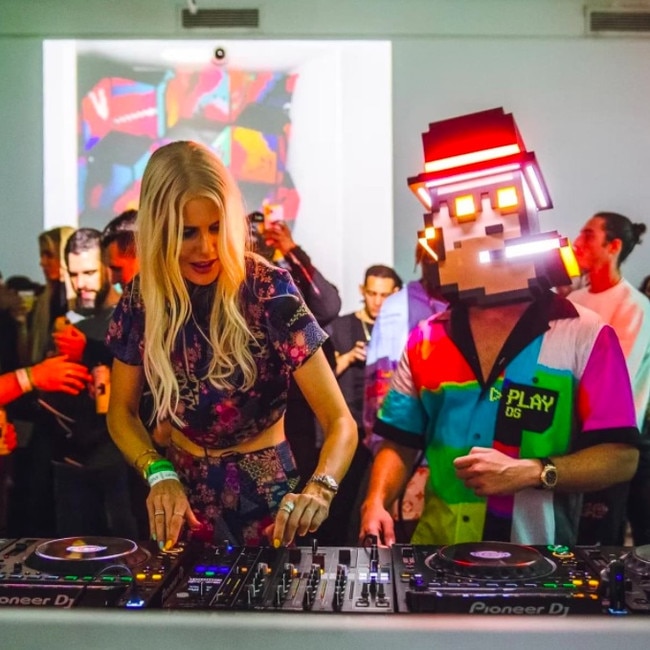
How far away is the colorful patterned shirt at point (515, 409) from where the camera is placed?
1.84 metres

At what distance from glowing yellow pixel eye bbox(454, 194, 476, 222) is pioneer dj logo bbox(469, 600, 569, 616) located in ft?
3.49

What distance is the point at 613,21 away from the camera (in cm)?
248

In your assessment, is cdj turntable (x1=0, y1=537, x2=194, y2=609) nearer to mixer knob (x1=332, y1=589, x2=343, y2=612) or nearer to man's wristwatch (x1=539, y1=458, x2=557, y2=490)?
mixer knob (x1=332, y1=589, x2=343, y2=612)

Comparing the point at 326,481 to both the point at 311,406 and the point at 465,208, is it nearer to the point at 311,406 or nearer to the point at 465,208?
the point at 311,406

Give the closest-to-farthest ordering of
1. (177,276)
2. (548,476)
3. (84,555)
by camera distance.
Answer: (84,555) → (548,476) → (177,276)

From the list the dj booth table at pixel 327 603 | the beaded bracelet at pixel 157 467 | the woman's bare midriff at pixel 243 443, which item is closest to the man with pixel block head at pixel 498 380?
the woman's bare midriff at pixel 243 443

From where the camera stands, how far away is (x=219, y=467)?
2.01 m

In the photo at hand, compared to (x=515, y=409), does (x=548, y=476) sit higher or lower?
lower

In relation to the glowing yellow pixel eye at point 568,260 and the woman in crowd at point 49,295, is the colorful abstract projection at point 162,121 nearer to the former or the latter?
the woman in crowd at point 49,295

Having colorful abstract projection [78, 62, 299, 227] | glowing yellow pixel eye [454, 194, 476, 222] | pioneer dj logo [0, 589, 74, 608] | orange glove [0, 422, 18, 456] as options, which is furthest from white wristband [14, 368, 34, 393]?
glowing yellow pixel eye [454, 194, 476, 222]

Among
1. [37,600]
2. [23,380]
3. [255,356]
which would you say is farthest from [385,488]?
[23,380]

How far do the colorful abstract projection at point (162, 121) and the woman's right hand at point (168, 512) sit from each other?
3.48 ft

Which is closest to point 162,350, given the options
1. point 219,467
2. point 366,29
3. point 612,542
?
point 219,467

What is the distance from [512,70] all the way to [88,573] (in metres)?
1.96
